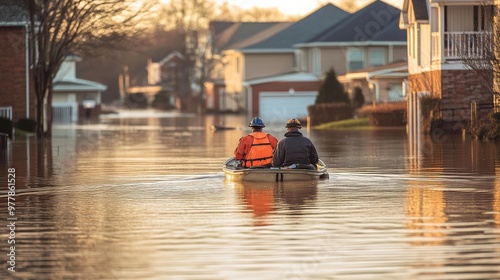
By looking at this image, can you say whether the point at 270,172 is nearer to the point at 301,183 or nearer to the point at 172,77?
the point at 301,183

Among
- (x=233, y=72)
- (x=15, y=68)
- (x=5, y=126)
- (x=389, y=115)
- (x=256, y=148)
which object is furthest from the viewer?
(x=233, y=72)

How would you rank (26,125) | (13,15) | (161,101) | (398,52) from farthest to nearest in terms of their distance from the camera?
(161,101) < (398,52) < (26,125) < (13,15)

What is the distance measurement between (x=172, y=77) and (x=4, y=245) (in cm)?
13513

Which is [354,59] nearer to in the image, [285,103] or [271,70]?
[285,103]

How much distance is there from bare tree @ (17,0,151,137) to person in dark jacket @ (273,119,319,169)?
25.0m

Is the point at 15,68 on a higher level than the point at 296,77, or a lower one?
lower

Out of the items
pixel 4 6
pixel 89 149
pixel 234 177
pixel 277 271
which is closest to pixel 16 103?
pixel 4 6

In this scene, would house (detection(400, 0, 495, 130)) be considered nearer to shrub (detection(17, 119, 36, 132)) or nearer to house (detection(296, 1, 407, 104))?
shrub (detection(17, 119, 36, 132))

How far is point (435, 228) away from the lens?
15.6m

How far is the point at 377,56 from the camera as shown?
85.4 metres

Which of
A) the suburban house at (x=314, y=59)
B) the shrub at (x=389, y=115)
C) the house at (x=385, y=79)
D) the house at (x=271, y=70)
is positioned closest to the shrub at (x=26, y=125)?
the shrub at (x=389, y=115)

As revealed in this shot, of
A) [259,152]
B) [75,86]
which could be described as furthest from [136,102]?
[259,152]

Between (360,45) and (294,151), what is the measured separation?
64.0 m

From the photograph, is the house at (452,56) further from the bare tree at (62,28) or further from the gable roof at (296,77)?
the gable roof at (296,77)
